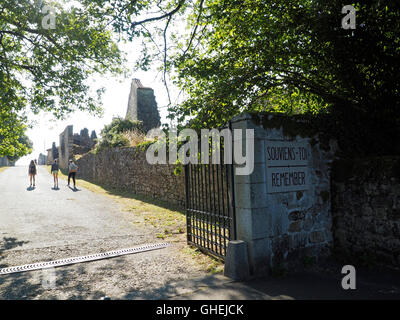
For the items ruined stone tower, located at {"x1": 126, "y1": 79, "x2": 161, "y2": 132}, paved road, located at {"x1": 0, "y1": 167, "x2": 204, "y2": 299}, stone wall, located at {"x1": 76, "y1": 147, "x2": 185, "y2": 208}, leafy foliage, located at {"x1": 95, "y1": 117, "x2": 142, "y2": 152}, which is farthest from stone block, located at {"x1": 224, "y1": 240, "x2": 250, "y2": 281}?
ruined stone tower, located at {"x1": 126, "y1": 79, "x2": 161, "y2": 132}

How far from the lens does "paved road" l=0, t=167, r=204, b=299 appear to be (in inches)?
149

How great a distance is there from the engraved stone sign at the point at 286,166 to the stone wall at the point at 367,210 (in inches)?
31.1

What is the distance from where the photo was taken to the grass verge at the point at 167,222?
494 centimetres

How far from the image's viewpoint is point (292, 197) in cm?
448

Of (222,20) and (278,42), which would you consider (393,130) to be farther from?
(222,20)

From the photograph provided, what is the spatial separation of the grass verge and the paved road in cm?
22

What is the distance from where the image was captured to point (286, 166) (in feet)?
14.6

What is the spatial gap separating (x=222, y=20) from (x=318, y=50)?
226 centimetres

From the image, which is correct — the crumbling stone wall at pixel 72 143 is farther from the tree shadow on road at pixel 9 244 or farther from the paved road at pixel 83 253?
the tree shadow on road at pixel 9 244

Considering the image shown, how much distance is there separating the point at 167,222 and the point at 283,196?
464 cm

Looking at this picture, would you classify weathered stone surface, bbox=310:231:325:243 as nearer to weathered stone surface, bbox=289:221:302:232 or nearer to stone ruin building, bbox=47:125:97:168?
weathered stone surface, bbox=289:221:302:232

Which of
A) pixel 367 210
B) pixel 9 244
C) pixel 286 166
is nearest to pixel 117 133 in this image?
pixel 9 244

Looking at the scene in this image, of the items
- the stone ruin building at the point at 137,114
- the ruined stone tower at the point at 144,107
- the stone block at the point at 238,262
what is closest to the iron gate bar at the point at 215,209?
the stone block at the point at 238,262
